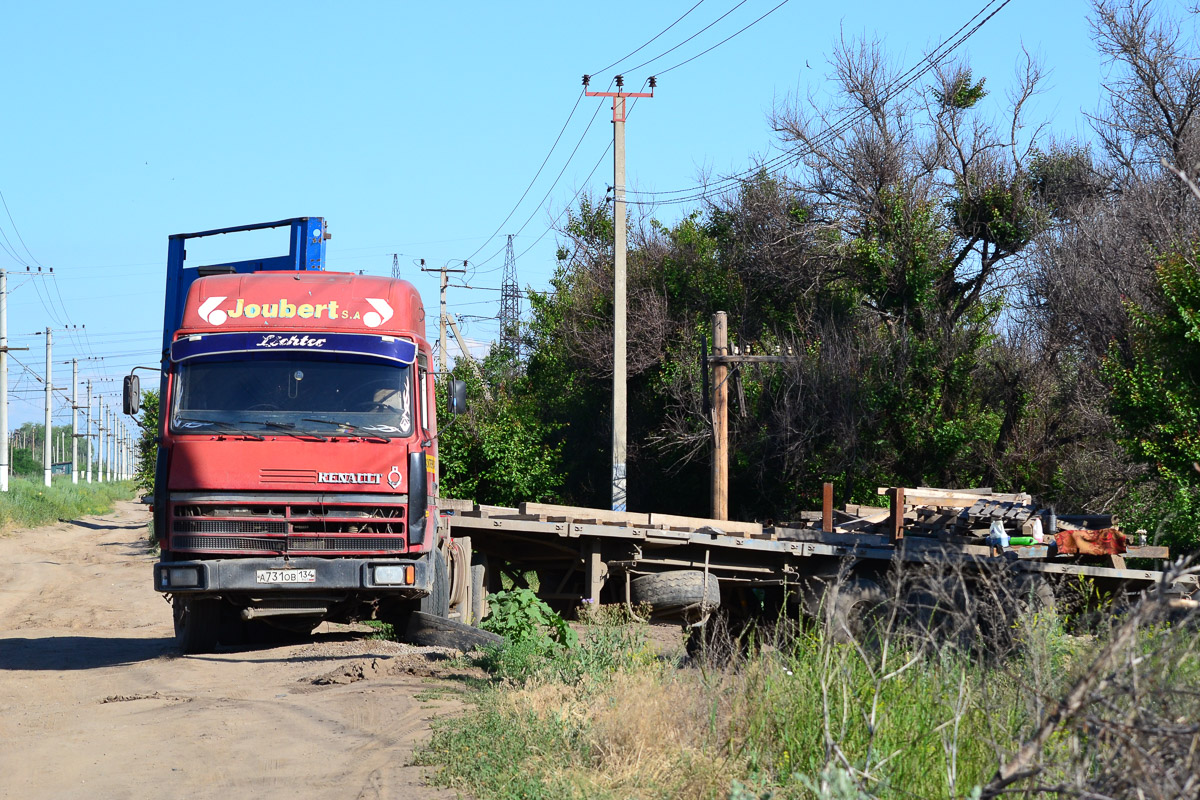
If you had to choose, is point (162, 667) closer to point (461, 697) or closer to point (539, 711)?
point (461, 697)

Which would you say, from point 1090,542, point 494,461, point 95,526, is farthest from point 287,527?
point 95,526

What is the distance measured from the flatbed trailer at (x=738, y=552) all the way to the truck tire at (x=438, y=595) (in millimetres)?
568

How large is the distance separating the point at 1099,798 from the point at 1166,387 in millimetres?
13897

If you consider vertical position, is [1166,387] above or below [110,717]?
above

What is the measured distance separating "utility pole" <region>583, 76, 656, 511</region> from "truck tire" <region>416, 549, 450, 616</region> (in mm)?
7867

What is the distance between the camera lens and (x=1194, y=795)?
332 cm

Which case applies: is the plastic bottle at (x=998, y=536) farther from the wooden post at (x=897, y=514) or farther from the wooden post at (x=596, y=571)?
the wooden post at (x=596, y=571)

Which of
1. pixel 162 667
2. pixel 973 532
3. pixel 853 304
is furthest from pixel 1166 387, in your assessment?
pixel 162 667

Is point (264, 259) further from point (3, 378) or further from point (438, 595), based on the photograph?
point (3, 378)

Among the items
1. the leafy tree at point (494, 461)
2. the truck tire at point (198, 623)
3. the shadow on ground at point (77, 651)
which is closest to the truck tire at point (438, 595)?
the truck tire at point (198, 623)

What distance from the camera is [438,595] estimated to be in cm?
1159

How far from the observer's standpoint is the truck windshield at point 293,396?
10352 millimetres

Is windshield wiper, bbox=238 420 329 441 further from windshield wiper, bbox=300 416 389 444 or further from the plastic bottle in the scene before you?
the plastic bottle

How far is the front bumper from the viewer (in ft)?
32.8
